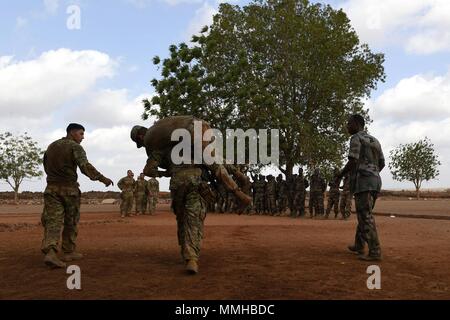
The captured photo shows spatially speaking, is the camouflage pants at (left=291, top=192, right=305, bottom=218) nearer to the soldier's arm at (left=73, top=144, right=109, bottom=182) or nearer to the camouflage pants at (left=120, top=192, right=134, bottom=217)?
the camouflage pants at (left=120, top=192, right=134, bottom=217)

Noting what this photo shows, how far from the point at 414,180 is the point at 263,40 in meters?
31.9

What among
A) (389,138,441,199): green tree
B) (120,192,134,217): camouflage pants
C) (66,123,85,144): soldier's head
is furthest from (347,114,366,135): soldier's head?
(389,138,441,199): green tree

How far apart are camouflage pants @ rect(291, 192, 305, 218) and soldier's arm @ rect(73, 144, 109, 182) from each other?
1453 cm

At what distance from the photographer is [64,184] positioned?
275 inches

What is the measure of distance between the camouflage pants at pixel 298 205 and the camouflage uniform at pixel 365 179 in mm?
13048

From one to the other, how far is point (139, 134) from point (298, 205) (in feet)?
47.9

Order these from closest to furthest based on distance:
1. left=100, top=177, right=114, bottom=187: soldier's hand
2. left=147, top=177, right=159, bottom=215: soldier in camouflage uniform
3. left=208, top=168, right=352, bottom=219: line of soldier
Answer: left=100, top=177, right=114, bottom=187: soldier's hand < left=208, top=168, right=352, bottom=219: line of soldier < left=147, top=177, right=159, bottom=215: soldier in camouflage uniform

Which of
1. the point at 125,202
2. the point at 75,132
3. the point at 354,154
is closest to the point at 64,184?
the point at 75,132

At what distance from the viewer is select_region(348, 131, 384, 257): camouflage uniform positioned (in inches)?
283

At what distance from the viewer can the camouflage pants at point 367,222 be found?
696cm

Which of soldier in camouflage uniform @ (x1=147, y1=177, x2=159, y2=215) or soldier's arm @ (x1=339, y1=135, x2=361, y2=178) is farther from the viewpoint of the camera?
soldier in camouflage uniform @ (x1=147, y1=177, x2=159, y2=215)

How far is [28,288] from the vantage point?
5184 mm
